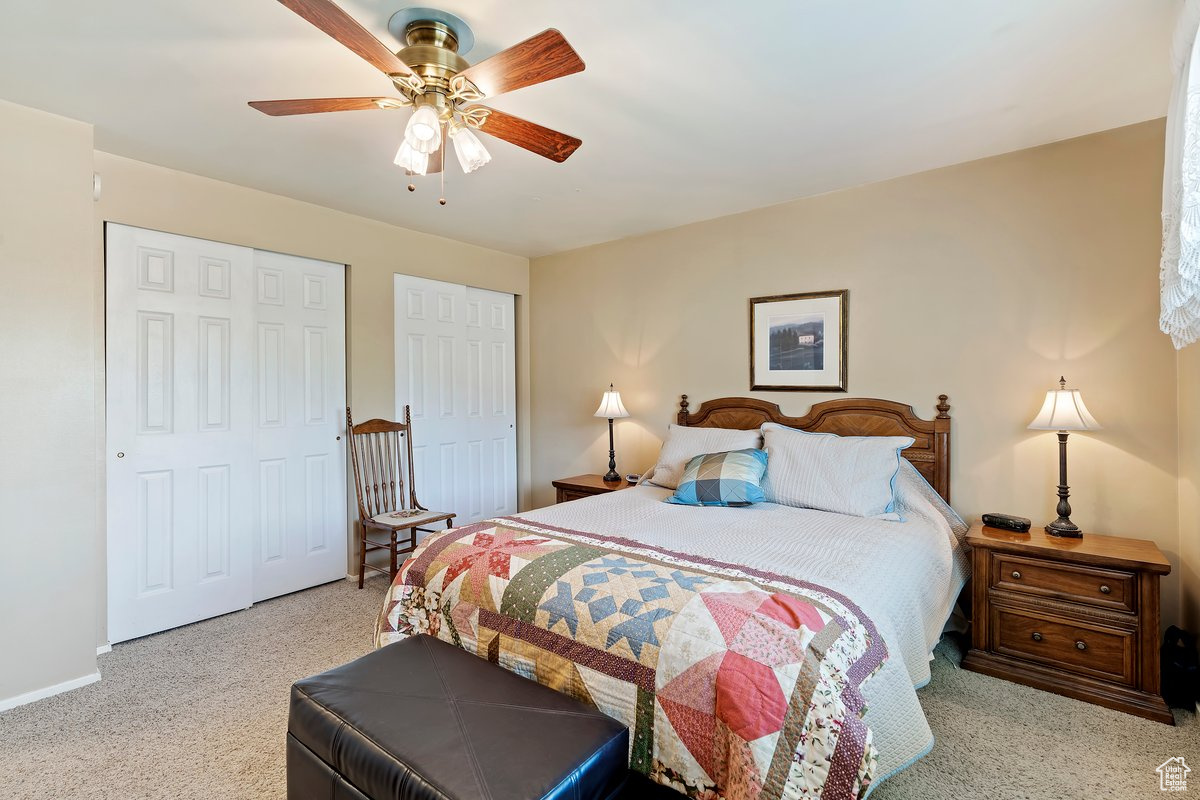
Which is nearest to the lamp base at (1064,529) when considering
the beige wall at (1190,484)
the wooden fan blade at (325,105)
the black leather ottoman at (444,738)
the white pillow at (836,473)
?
the beige wall at (1190,484)

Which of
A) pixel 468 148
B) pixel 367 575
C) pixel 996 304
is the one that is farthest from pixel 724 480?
pixel 367 575

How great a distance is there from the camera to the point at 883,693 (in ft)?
4.86

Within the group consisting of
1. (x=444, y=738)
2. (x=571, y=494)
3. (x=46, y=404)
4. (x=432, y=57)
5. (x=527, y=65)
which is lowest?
(x=444, y=738)

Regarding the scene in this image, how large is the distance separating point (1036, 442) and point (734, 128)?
212cm

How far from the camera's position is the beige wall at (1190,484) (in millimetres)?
2238

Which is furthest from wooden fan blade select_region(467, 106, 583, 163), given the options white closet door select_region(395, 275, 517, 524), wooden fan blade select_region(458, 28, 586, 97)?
white closet door select_region(395, 275, 517, 524)

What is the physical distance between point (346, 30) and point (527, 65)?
0.48m

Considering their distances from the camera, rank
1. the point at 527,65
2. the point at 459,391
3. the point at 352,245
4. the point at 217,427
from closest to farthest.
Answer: the point at 527,65
the point at 217,427
the point at 352,245
the point at 459,391

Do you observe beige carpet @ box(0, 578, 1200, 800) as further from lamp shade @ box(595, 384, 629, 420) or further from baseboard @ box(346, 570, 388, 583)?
lamp shade @ box(595, 384, 629, 420)

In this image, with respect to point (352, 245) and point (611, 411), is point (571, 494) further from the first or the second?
point (352, 245)

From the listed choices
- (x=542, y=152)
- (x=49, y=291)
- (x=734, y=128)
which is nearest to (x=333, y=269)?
(x=49, y=291)

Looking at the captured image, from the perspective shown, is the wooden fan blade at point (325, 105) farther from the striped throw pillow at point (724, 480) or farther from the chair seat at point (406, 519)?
the chair seat at point (406, 519)

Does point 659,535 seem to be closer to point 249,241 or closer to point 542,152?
point 542,152

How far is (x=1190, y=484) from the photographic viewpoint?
91.0 inches
